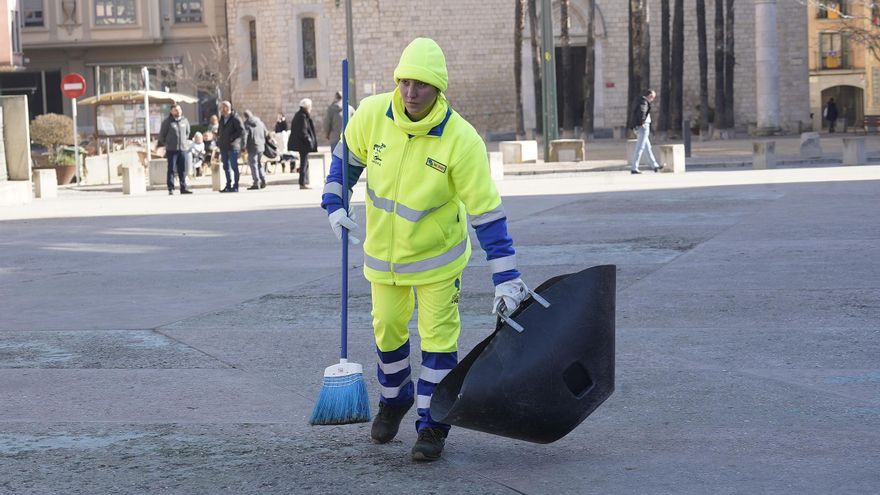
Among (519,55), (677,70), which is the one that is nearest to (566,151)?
(677,70)

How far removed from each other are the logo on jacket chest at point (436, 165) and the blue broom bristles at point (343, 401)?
98cm

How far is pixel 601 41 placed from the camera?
52656mm

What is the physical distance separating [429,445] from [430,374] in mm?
314

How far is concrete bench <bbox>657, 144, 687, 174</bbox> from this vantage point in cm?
2625

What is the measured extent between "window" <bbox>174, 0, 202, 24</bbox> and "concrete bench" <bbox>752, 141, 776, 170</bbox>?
33.8 m

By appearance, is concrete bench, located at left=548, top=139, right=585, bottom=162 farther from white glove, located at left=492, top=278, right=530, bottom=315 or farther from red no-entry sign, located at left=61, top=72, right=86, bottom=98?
white glove, located at left=492, top=278, right=530, bottom=315

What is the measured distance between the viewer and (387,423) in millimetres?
5785

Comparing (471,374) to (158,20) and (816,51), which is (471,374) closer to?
(158,20)

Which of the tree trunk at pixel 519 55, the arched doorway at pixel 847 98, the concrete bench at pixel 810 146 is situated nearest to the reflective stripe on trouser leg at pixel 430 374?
the concrete bench at pixel 810 146

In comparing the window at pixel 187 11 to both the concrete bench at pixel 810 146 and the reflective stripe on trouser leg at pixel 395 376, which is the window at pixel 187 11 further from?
the reflective stripe on trouser leg at pixel 395 376

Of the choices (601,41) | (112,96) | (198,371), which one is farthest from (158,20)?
(198,371)

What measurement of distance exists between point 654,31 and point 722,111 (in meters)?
9.32

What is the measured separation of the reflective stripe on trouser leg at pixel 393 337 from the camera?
570cm

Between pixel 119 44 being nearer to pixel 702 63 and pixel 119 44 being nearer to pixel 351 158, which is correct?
pixel 702 63
